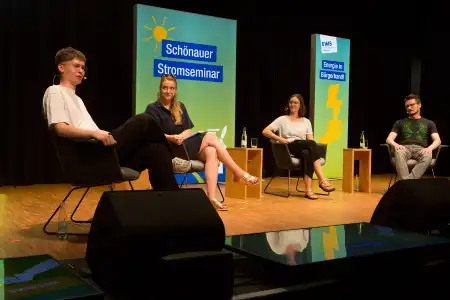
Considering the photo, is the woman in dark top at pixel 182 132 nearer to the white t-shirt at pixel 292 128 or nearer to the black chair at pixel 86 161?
the black chair at pixel 86 161

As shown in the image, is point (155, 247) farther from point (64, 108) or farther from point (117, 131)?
point (64, 108)

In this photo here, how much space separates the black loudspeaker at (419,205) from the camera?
2.22 metres

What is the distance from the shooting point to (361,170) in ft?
19.5

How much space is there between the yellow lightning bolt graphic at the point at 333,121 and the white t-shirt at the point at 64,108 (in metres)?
4.61

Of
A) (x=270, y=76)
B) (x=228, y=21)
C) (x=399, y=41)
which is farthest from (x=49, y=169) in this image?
(x=399, y=41)

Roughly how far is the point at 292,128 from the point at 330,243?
11.1 feet

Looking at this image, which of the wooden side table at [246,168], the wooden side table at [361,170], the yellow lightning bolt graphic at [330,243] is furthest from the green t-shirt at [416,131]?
the yellow lightning bolt graphic at [330,243]

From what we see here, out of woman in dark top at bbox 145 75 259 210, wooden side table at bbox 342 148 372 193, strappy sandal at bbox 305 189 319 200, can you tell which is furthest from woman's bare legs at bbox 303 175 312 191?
woman in dark top at bbox 145 75 259 210

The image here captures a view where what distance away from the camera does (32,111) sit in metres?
5.62

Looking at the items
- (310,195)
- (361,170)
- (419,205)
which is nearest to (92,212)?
(310,195)

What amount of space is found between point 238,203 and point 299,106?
141cm

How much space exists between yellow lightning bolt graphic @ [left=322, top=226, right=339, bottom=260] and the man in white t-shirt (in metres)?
0.91

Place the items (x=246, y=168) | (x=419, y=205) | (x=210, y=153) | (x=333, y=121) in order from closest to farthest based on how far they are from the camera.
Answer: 1. (x=419, y=205)
2. (x=210, y=153)
3. (x=246, y=168)
4. (x=333, y=121)

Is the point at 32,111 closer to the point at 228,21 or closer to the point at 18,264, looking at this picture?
the point at 228,21
